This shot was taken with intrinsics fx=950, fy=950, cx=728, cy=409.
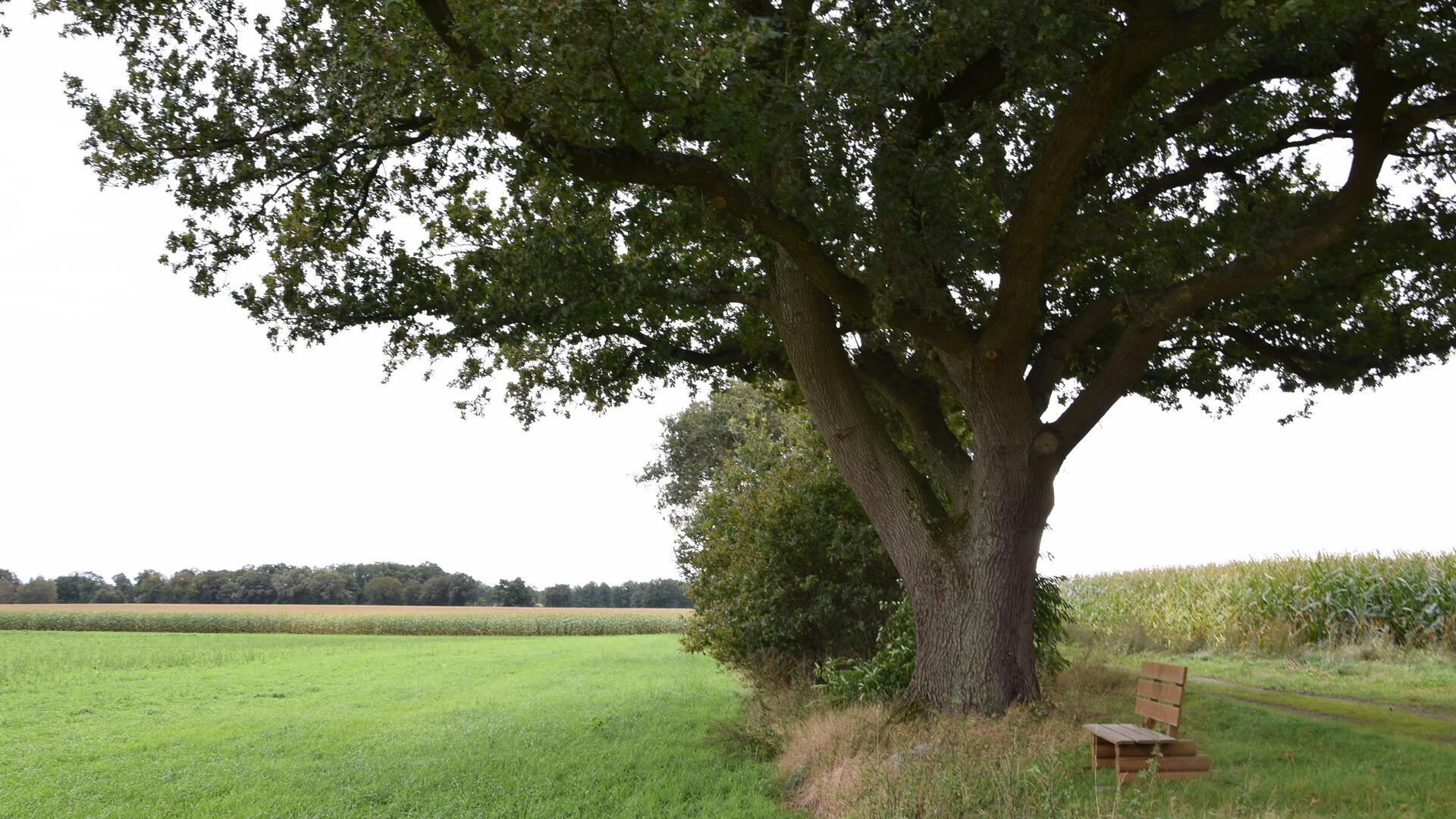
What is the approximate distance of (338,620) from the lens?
53656 millimetres

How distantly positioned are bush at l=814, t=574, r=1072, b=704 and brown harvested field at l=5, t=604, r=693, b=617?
149ft

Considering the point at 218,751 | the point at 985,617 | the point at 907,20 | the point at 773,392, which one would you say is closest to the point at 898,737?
the point at 985,617

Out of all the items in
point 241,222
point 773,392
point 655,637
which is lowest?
point 655,637

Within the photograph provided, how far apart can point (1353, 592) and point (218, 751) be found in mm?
23729

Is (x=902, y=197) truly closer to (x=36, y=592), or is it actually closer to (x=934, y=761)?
(x=934, y=761)

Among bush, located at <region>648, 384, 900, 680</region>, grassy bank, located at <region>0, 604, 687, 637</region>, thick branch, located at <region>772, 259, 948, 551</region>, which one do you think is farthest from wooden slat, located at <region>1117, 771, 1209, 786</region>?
grassy bank, located at <region>0, 604, 687, 637</region>

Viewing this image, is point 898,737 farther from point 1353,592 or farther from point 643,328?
point 1353,592

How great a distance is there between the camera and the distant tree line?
65000 mm

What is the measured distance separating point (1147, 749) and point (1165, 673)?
0.89m

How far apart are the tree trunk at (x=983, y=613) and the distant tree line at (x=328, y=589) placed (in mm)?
50936

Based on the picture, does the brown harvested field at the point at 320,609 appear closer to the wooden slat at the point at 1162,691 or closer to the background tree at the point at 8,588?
the background tree at the point at 8,588

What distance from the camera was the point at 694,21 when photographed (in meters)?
8.25

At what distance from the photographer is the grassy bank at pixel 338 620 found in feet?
165

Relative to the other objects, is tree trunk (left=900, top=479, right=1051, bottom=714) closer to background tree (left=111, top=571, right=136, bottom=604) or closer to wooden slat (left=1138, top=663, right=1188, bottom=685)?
wooden slat (left=1138, top=663, right=1188, bottom=685)
